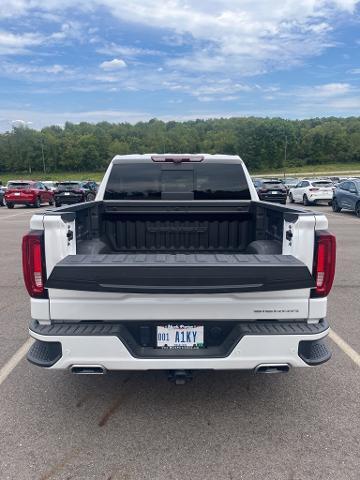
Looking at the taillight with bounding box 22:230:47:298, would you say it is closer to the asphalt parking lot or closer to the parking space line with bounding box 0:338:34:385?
the asphalt parking lot

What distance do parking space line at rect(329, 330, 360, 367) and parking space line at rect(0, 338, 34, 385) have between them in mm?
3308

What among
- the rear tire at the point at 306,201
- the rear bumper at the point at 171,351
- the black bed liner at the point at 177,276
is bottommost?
the rear tire at the point at 306,201

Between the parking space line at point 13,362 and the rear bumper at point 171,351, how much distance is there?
1194mm

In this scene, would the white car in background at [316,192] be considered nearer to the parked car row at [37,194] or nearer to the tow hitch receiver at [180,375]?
the parked car row at [37,194]

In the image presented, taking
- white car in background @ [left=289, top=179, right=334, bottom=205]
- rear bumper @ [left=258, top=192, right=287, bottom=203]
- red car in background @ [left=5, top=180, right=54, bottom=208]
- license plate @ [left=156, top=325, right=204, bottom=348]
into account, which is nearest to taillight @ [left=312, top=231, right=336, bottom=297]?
license plate @ [left=156, top=325, right=204, bottom=348]

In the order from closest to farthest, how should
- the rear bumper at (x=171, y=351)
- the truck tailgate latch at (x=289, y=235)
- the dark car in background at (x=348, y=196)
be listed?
the rear bumper at (x=171, y=351)
the truck tailgate latch at (x=289, y=235)
the dark car in background at (x=348, y=196)

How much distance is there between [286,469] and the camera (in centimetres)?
256

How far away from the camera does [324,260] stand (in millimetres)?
2855

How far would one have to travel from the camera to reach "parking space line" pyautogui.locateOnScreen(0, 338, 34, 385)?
12.3 ft

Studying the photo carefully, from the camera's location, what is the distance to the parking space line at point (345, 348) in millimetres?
4057

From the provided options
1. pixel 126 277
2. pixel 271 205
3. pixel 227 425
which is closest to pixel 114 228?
pixel 271 205

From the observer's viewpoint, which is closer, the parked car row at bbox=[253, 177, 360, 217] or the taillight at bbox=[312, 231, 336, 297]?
the taillight at bbox=[312, 231, 336, 297]

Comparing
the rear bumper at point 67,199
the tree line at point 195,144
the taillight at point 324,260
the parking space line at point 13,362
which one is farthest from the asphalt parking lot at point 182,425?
the tree line at point 195,144

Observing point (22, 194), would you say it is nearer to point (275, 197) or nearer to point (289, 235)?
point (275, 197)
